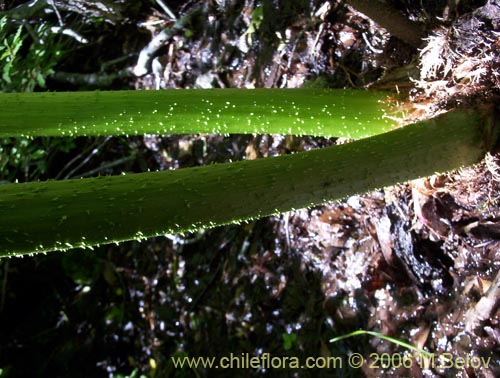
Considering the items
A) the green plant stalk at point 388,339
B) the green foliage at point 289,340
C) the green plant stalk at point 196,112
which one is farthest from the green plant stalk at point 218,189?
the green foliage at point 289,340

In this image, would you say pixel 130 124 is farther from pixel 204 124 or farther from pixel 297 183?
pixel 297 183

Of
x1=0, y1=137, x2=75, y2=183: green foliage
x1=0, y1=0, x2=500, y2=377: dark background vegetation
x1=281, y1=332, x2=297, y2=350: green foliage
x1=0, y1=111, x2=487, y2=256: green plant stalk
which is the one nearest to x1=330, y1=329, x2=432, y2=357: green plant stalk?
x1=0, y1=0, x2=500, y2=377: dark background vegetation

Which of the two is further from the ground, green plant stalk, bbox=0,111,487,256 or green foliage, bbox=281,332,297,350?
green plant stalk, bbox=0,111,487,256

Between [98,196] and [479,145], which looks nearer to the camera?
[98,196]

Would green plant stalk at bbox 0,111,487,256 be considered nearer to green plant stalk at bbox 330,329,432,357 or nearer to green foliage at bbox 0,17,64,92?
green plant stalk at bbox 330,329,432,357

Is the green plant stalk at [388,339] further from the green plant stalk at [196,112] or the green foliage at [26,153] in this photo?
the green foliage at [26,153]

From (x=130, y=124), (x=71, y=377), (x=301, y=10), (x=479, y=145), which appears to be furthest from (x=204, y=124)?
(x=71, y=377)
